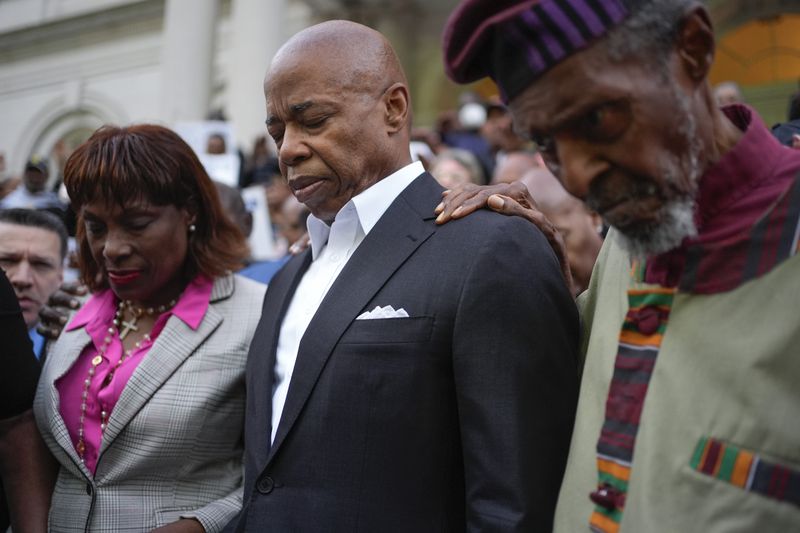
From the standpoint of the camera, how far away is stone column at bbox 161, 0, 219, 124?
37.6 ft

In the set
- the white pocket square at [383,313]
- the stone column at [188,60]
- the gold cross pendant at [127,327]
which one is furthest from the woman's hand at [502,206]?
the stone column at [188,60]

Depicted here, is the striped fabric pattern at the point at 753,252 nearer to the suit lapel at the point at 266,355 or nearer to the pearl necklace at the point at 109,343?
the suit lapel at the point at 266,355

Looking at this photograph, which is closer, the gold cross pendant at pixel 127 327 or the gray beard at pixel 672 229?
the gray beard at pixel 672 229

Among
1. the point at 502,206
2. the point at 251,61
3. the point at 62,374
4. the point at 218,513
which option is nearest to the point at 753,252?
the point at 502,206

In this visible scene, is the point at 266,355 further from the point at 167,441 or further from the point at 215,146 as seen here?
the point at 215,146

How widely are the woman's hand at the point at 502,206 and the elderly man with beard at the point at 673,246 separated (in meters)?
0.43

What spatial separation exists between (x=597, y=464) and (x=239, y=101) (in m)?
10.3

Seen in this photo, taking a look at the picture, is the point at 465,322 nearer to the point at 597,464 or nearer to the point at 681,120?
the point at 597,464

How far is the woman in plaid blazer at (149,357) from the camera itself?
2209 mm

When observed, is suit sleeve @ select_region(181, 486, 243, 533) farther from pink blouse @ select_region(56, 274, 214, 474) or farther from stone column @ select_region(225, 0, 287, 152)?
stone column @ select_region(225, 0, 287, 152)

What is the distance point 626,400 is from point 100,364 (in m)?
1.78

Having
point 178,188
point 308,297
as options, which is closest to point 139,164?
point 178,188

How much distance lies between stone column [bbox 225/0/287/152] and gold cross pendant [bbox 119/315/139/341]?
8.42 m

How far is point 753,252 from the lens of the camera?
3.78ft
